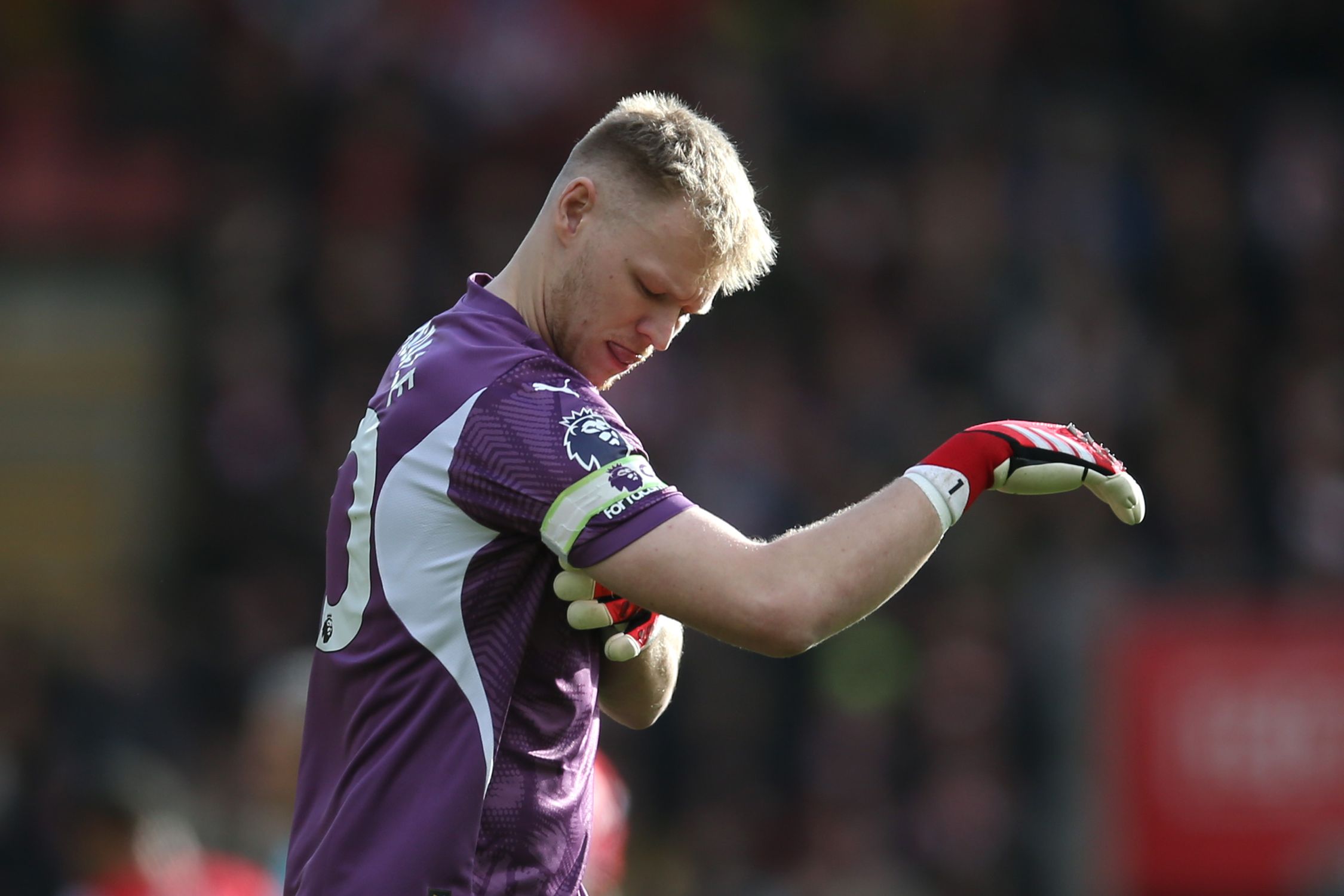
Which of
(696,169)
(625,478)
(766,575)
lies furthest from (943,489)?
(696,169)

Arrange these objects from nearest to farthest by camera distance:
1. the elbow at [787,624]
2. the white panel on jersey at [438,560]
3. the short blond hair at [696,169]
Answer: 1. the elbow at [787,624]
2. the white panel on jersey at [438,560]
3. the short blond hair at [696,169]

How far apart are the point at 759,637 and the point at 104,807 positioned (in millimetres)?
4351

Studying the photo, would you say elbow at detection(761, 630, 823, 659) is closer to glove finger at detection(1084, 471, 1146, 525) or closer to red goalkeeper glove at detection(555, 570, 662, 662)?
red goalkeeper glove at detection(555, 570, 662, 662)

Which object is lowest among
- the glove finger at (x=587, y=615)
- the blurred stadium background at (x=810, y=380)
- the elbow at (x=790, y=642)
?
the blurred stadium background at (x=810, y=380)

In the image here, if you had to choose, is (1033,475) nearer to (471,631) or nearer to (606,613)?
(606,613)

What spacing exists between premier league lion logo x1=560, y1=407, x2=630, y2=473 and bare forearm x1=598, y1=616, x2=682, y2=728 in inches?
A: 23.1

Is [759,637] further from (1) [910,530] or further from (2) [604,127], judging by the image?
(2) [604,127]

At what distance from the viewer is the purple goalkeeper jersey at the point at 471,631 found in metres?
2.86

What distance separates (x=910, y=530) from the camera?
2.88 metres

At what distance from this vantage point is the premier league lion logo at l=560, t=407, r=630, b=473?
2848 mm

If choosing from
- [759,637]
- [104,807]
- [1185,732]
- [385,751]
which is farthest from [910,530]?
[1185,732]

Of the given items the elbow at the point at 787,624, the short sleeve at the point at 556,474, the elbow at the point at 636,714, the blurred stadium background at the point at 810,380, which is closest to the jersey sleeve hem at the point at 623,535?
the short sleeve at the point at 556,474

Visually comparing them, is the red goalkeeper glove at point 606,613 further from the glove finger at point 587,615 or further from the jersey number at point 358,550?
the jersey number at point 358,550

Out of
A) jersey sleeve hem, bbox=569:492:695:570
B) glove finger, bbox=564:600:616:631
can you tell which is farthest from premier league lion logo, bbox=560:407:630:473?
glove finger, bbox=564:600:616:631
